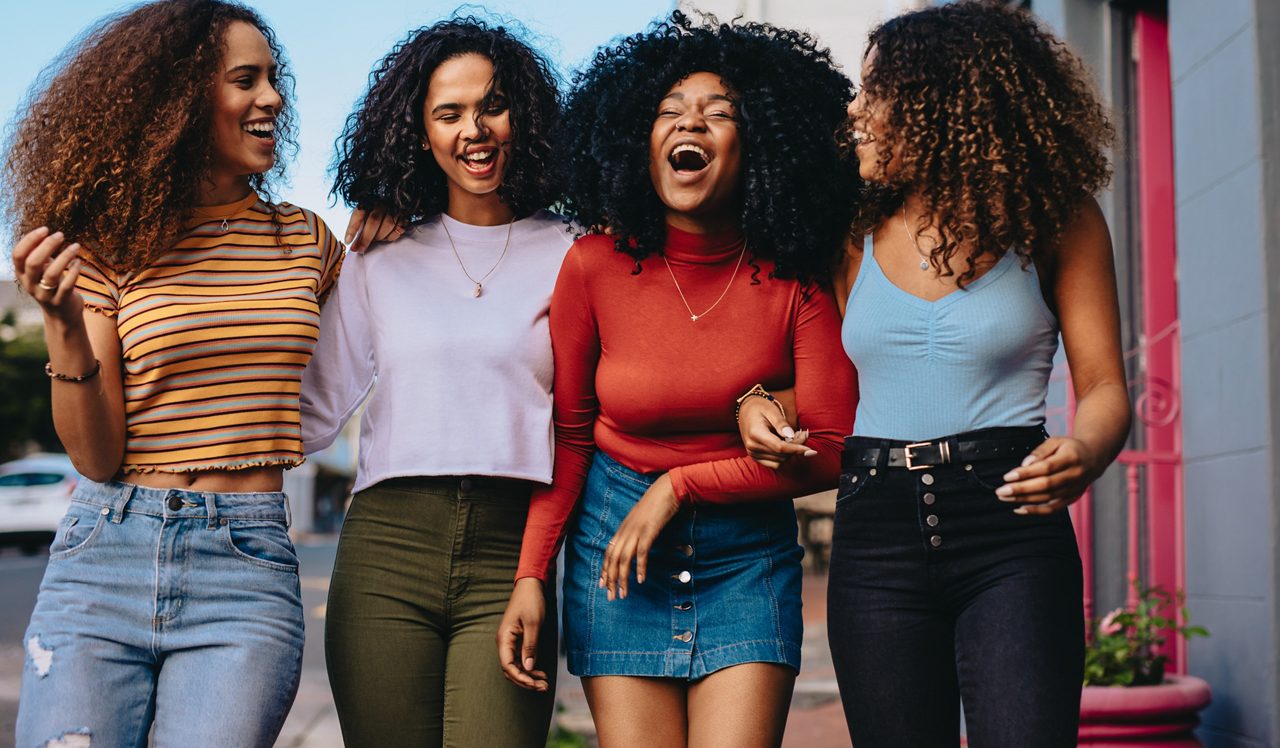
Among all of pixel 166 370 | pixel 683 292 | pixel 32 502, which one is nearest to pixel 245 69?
pixel 166 370

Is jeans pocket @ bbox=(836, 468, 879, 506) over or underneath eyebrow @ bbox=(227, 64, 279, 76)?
underneath

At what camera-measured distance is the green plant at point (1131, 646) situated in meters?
4.98

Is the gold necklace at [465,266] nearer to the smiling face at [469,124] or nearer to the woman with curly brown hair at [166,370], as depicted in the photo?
the smiling face at [469,124]

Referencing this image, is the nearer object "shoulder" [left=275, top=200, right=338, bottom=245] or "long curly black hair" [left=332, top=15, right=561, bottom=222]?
"shoulder" [left=275, top=200, right=338, bottom=245]

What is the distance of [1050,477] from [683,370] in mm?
835

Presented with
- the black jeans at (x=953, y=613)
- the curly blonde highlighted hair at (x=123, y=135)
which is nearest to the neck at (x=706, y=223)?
the black jeans at (x=953, y=613)

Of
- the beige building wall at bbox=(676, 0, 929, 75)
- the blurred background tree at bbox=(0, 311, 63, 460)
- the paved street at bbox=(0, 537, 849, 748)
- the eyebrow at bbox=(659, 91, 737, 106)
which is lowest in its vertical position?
the paved street at bbox=(0, 537, 849, 748)

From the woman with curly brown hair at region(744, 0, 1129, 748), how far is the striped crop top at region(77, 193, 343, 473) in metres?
1.01

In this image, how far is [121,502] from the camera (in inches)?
108

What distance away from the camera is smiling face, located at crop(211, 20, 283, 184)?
3.04 meters

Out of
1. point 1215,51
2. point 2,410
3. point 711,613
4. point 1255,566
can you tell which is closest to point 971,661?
point 711,613

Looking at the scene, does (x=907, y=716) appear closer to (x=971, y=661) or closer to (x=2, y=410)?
(x=971, y=661)

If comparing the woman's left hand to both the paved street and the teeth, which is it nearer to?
the teeth

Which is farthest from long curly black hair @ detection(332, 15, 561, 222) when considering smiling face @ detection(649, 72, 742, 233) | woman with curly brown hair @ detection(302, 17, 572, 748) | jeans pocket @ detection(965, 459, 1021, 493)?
jeans pocket @ detection(965, 459, 1021, 493)
